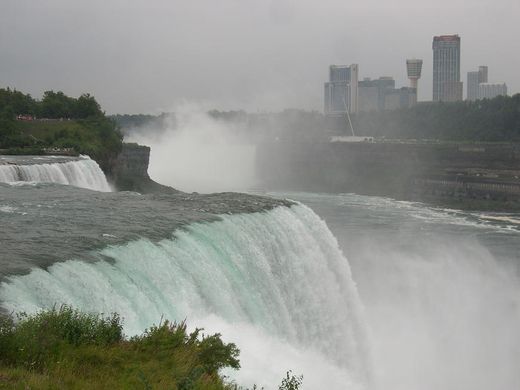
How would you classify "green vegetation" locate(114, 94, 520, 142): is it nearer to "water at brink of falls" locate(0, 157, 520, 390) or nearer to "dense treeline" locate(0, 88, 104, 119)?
"dense treeline" locate(0, 88, 104, 119)

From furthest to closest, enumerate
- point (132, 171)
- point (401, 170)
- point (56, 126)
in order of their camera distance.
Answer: point (401, 170), point (132, 171), point (56, 126)

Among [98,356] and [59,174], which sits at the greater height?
[59,174]

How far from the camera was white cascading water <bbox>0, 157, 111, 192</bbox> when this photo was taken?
31312mm

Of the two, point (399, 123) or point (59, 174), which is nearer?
point (59, 174)

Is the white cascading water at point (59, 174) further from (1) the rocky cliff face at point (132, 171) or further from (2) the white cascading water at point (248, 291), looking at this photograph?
(1) the rocky cliff face at point (132, 171)

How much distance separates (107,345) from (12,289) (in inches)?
115

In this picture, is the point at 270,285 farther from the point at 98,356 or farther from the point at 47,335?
the point at 47,335

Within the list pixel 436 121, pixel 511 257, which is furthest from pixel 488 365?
pixel 436 121

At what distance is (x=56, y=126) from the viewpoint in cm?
5488

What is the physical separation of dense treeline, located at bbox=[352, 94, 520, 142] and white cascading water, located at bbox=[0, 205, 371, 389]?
346 ft

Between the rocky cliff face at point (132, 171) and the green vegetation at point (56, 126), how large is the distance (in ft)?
3.93

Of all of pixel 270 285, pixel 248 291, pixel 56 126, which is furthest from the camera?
pixel 56 126

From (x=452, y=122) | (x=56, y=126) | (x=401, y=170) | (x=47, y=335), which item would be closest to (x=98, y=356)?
(x=47, y=335)

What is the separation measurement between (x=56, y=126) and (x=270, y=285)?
129 feet
